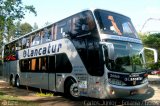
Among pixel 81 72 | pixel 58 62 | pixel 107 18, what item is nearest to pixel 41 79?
pixel 58 62

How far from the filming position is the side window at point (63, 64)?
1384cm

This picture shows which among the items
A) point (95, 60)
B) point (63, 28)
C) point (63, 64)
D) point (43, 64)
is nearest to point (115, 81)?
point (95, 60)

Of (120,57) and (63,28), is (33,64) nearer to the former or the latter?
(63,28)

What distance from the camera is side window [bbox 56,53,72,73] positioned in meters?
13.8

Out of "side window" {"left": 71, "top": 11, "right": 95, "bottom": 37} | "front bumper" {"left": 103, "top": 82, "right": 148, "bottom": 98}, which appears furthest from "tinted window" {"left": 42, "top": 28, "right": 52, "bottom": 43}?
"front bumper" {"left": 103, "top": 82, "right": 148, "bottom": 98}

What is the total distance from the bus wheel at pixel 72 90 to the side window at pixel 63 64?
640 mm

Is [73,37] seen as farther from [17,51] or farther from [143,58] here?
[17,51]

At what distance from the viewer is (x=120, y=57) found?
11562mm

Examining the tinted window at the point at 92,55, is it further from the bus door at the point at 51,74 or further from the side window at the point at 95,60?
the bus door at the point at 51,74

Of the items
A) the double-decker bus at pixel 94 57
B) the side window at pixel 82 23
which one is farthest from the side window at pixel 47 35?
the side window at pixel 82 23

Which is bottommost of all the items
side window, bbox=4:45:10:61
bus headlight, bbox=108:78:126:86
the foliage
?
bus headlight, bbox=108:78:126:86

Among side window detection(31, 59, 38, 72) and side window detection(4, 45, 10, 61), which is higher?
side window detection(4, 45, 10, 61)

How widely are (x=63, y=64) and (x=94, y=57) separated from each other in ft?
9.20

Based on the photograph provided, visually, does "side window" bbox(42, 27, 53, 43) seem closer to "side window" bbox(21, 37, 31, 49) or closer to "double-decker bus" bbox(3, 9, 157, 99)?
"double-decker bus" bbox(3, 9, 157, 99)
